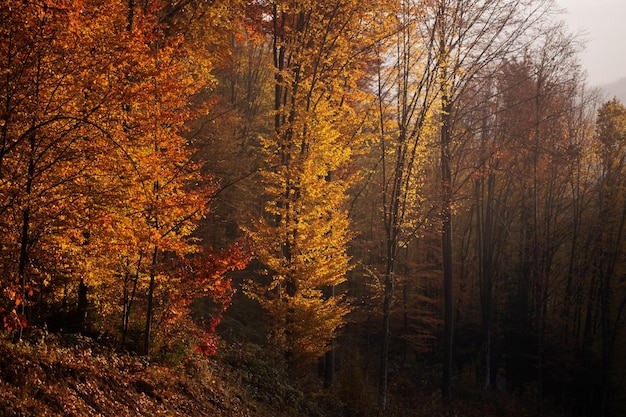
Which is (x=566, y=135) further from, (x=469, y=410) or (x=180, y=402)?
→ (x=180, y=402)

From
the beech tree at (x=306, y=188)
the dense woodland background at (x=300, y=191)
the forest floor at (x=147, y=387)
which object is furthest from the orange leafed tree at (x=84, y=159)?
the beech tree at (x=306, y=188)

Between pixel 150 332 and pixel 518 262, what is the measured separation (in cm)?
2486

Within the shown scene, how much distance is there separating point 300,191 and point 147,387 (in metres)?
7.27

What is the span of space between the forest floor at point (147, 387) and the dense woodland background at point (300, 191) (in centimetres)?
27

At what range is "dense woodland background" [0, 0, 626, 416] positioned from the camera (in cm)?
759

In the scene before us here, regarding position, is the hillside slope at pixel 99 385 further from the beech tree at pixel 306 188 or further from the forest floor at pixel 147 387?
the beech tree at pixel 306 188

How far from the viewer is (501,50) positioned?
17312mm

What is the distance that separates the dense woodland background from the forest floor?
0.27 m

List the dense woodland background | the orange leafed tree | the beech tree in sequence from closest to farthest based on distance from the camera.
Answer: the orange leafed tree
the dense woodland background
the beech tree

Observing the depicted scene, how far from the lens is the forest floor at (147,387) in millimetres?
6412

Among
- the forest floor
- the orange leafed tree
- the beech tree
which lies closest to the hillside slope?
the forest floor

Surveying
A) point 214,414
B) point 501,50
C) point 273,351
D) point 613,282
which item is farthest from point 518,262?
point 214,414

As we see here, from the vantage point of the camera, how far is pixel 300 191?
46.8ft

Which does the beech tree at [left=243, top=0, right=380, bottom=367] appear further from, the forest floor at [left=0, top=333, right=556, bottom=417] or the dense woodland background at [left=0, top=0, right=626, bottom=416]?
the forest floor at [left=0, top=333, right=556, bottom=417]
